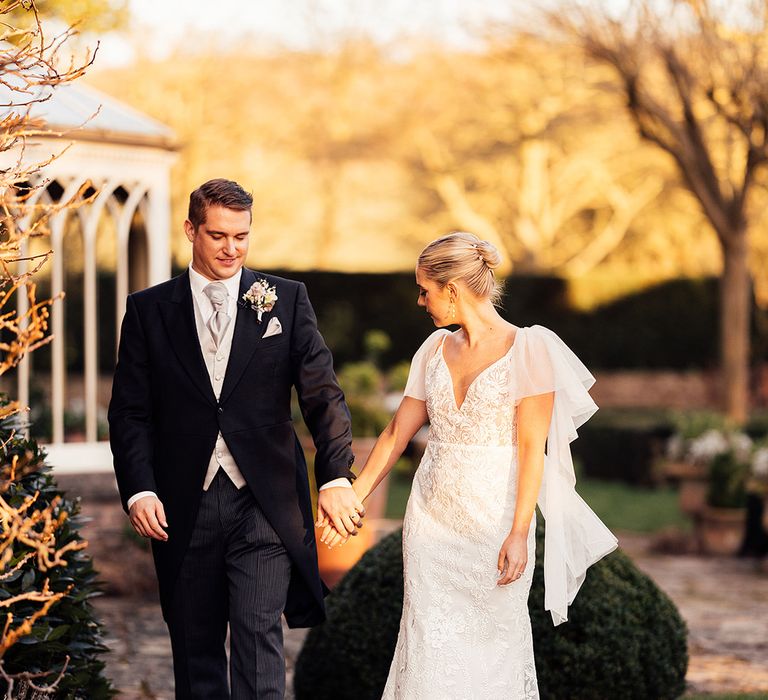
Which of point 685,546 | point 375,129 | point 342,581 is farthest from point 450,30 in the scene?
point 342,581

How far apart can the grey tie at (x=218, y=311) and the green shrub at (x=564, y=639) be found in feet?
4.10

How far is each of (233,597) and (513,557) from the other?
816mm

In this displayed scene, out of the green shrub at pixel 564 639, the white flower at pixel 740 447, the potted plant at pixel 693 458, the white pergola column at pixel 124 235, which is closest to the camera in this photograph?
the green shrub at pixel 564 639

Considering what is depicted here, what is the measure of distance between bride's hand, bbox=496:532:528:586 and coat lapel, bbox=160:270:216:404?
0.95 m

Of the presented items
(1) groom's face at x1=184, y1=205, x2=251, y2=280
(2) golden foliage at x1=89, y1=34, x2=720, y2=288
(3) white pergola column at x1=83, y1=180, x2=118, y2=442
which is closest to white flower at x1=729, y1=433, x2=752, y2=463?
(3) white pergola column at x1=83, y1=180, x2=118, y2=442

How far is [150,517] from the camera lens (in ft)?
11.3

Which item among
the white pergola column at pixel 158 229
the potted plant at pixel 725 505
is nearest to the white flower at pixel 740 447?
the potted plant at pixel 725 505

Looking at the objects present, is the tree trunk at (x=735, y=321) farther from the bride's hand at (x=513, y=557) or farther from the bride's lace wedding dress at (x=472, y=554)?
the bride's hand at (x=513, y=557)

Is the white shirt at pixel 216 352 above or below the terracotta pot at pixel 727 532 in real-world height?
above

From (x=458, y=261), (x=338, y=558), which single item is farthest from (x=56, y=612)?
(x=338, y=558)

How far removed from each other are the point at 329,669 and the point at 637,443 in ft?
38.8

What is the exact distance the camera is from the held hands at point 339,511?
356 cm

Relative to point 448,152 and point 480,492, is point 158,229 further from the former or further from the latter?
point 448,152

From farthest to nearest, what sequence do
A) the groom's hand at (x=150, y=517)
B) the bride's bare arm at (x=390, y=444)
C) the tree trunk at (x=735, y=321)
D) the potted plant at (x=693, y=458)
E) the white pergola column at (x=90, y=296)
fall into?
the tree trunk at (x=735, y=321)
the potted plant at (x=693, y=458)
the white pergola column at (x=90, y=296)
the bride's bare arm at (x=390, y=444)
the groom's hand at (x=150, y=517)
